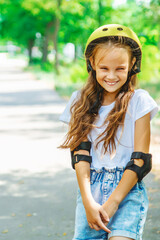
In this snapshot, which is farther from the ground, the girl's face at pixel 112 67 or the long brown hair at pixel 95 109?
the girl's face at pixel 112 67

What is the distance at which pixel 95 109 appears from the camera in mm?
2387

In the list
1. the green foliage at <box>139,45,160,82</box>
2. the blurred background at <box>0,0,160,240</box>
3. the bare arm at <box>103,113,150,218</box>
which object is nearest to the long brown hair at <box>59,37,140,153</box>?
the bare arm at <box>103,113,150,218</box>

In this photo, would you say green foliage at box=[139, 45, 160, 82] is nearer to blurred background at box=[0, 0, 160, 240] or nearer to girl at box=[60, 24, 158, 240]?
blurred background at box=[0, 0, 160, 240]

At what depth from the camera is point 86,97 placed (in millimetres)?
2451

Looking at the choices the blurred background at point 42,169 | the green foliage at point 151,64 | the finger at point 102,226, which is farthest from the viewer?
the green foliage at point 151,64

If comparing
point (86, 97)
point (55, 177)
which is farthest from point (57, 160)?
point (86, 97)

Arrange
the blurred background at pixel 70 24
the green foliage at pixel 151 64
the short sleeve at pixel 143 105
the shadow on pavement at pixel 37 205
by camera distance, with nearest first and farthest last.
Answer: the short sleeve at pixel 143 105
the shadow on pavement at pixel 37 205
the blurred background at pixel 70 24
the green foliage at pixel 151 64

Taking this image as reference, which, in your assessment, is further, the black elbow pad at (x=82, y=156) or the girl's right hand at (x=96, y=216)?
the black elbow pad at (x=82, y=156)

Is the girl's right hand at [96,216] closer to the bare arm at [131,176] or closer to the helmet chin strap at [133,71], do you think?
the bare arm at [131,176]

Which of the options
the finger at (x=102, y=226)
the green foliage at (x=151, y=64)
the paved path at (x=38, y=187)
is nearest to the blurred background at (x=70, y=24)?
the green foliage at (x=151, y=64)

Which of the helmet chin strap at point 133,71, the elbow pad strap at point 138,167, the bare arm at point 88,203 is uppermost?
the helmet chin strap at point 133,71

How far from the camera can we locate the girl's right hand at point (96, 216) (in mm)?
2084

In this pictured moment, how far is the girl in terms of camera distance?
214 cm

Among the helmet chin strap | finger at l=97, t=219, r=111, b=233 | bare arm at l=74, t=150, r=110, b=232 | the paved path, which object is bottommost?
the paved path
